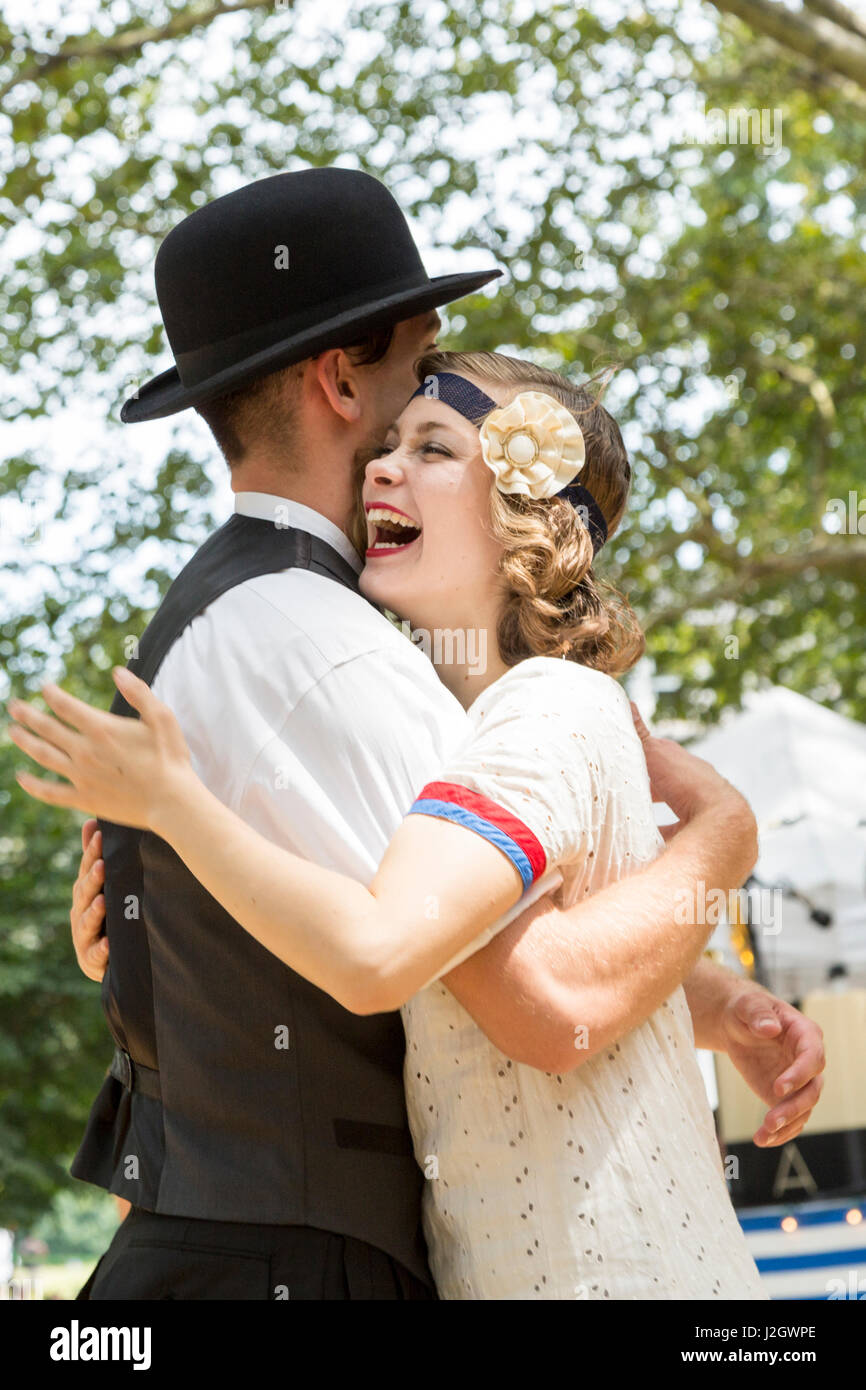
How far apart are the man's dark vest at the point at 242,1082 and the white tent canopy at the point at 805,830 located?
567 centimetres

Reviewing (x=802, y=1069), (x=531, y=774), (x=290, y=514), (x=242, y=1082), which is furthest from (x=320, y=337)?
(x=802, y=1069)

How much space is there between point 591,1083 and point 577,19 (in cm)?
883

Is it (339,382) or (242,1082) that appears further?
(339,382)

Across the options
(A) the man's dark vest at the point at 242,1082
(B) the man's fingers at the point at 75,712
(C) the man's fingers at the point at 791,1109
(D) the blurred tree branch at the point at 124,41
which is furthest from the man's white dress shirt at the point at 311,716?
(D) the blurred tree branch at the point at 124,41

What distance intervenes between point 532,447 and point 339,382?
341mm

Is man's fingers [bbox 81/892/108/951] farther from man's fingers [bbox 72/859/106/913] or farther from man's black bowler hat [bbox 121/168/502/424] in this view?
man's black bowler hat [bbox 121/168/502/424]

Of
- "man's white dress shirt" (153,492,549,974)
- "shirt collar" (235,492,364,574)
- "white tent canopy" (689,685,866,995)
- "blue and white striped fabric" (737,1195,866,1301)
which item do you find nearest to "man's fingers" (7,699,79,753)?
"man's white dress shirt" (153,492,549,974)

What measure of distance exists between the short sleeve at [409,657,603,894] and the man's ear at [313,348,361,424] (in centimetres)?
57

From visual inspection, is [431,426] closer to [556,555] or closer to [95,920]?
[556,555]

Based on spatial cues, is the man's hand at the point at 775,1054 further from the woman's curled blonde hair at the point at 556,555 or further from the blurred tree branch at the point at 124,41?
the blurred tree branch at the point at 124,41

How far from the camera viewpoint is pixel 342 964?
150 cm

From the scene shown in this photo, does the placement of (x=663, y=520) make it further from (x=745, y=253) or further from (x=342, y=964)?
(x=342, y=964)

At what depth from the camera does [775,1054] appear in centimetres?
225

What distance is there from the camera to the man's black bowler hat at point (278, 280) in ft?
6.89
